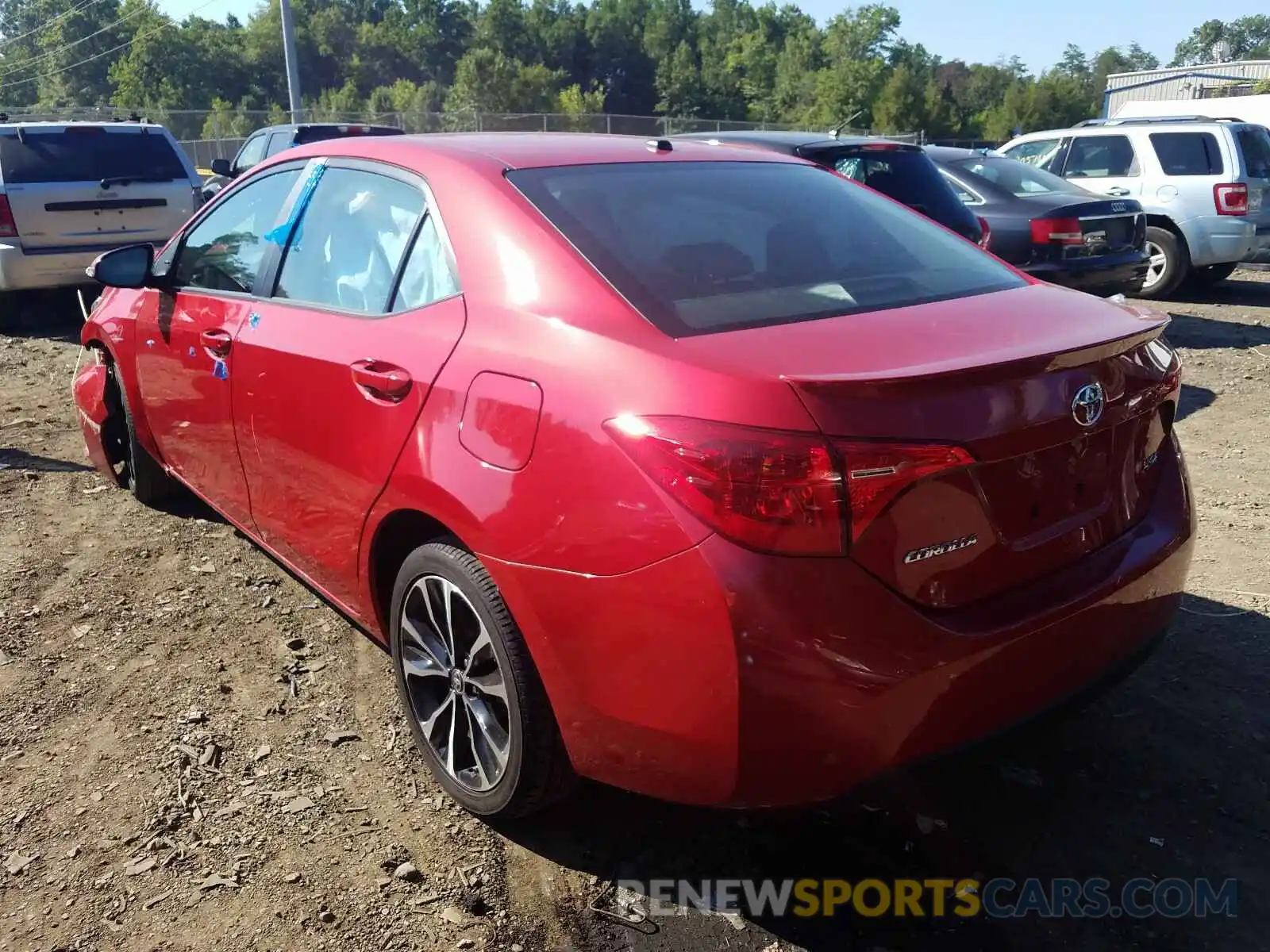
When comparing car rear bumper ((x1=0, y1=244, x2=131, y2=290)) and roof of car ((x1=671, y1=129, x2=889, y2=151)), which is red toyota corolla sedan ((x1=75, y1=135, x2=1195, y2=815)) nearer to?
roof of car ((x1=671, y1=129, x2=889, y2=151))

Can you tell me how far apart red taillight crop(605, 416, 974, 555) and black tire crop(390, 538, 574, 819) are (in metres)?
0.65

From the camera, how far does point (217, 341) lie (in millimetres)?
3584

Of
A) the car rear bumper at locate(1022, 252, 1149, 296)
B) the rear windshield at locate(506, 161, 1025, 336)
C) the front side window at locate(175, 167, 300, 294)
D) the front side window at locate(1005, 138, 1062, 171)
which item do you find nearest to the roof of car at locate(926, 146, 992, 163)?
the car rear bumper at locate(1022, 252, 1149, 296)

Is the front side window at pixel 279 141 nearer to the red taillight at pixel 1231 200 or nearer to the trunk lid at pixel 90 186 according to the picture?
the trunk lid at pixel 90 186

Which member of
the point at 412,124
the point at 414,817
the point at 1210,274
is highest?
the point at 412,124

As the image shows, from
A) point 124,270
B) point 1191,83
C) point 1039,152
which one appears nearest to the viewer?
point 124,270

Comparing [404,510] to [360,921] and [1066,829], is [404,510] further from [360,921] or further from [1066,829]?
[1066,829]

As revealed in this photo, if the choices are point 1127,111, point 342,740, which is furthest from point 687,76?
point 342,740

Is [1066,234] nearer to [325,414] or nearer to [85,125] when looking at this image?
[325,414]

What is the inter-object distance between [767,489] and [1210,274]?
11.7 meters

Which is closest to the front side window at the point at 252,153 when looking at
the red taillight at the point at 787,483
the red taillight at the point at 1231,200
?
the red taillight at the point at 1231,200

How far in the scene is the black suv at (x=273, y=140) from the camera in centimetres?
1380

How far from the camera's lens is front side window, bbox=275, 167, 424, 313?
9.64 ft

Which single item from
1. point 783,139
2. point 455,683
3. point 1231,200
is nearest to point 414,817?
point 455,683
